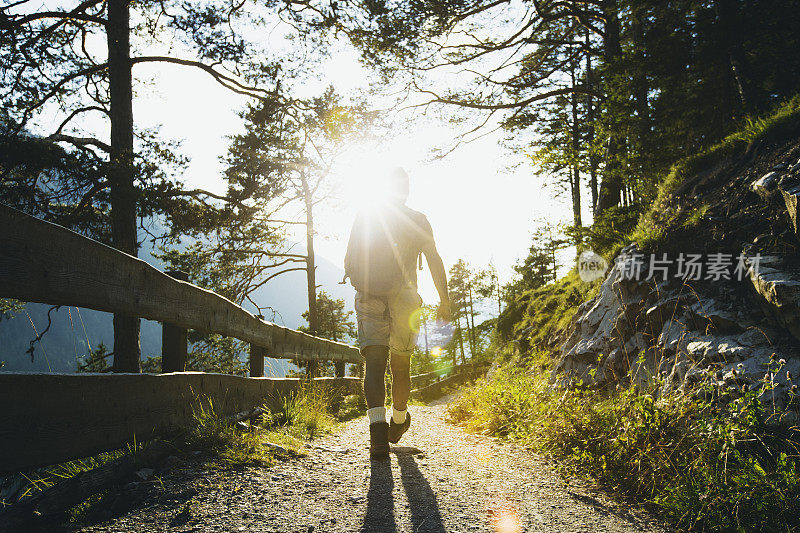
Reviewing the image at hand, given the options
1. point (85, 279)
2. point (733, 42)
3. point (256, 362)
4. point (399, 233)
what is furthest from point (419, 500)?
point (733, 42)

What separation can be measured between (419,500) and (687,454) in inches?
62.8

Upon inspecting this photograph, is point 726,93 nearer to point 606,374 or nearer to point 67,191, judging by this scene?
point 606,374

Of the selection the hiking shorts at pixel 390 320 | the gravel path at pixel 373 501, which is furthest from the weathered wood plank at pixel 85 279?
the hiking shorts at pixel 390 320

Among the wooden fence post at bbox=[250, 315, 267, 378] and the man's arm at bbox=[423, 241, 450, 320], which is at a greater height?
the man's arm at bbox=[423, 241, 450, 320]

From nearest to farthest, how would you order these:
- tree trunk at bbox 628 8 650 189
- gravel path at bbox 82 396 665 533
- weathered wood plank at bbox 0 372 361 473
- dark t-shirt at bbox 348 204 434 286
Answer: weathered wood plank at bbox 0 372 361 473
gravel path at bbox 82 396 665 533
dark t-shirt at bbox 348 204 434 286
tree trunk at bbox 628 8 650 189

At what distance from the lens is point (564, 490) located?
8.46 ft

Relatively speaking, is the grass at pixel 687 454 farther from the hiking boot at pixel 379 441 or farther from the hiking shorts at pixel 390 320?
the hiking shorts at pixel 390 320

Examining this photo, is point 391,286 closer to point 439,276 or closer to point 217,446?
point 439,276

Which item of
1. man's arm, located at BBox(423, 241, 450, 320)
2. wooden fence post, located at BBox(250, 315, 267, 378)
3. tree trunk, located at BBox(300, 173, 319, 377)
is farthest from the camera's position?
tree trunk, located at BBox(300, 173, 319, 377)

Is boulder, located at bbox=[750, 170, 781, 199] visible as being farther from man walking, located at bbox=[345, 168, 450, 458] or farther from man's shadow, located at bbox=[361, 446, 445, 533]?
man's shadow, located at bbox=[361, 446, 445, 533]

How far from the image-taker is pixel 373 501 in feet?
7.30

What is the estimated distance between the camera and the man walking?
3.52m

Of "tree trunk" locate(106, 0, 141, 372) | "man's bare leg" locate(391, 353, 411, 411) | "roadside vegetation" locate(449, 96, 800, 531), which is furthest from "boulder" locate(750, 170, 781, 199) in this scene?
"tree trunk" locate(106, 0, 141, 372)

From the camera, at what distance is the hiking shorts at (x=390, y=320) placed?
3529mm
